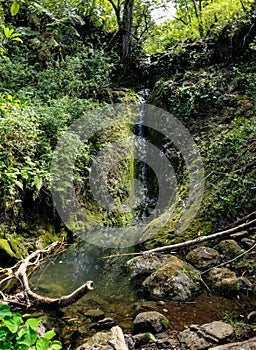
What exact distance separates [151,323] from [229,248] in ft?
6.34

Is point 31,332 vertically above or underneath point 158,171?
above

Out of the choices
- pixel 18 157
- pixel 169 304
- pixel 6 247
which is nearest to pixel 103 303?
pixel 169 304

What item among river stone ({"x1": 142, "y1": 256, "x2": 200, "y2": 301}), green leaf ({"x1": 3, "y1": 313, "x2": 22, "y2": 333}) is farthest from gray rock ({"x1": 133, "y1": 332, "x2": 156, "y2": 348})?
green leaf ({"x1": 3, "y1": 313, "x2": 22, "y2": 333})

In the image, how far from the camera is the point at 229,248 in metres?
4.49

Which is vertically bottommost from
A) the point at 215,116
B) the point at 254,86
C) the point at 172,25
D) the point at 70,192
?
the point at 70,192

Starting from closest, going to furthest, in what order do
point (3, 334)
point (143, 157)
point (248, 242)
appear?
point (3, 334) < point (248, 242) < point (143, 157)

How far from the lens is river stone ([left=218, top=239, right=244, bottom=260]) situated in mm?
4379

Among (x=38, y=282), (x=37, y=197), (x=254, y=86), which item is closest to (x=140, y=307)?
(x=38, y=282)

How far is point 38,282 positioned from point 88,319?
1224 mm

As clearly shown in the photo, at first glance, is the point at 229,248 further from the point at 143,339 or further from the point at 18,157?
the point at 18,157

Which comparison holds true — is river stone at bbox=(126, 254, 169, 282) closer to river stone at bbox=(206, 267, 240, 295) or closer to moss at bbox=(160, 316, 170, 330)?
river stone at bbox=(206, 267, 240, 295)

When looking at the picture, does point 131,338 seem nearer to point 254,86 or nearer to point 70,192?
point 70,192

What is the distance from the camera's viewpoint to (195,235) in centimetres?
535

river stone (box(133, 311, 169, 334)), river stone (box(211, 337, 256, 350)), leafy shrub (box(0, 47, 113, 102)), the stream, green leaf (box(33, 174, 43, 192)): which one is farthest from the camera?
leafy shrub (box(0, 47, 113, 102))
